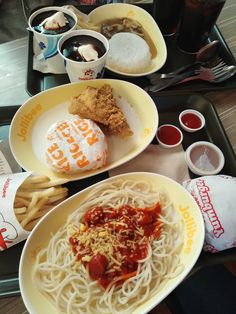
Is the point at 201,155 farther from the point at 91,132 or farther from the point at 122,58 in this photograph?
the point at 122,58

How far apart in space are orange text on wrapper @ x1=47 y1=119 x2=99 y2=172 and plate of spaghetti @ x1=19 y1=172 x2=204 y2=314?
132 mm

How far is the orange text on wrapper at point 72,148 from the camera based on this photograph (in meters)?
1.16

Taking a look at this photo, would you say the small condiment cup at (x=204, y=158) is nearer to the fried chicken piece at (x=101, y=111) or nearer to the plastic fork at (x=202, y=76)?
the fried chicken piece at (x=101, y=111)

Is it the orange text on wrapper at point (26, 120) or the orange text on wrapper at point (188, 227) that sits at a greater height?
the orange text on wrapper at point (26, 120)

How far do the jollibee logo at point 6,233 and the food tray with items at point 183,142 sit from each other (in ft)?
0.24

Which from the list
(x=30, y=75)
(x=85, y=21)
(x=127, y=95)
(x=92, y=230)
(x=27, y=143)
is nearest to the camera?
(x=92, y=230)

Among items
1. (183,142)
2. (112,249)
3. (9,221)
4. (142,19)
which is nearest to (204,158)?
(183,142)

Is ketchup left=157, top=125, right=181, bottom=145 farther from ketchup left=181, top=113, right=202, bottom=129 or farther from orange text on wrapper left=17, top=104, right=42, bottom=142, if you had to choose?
orange text on wrapper left=17, top=104, right=42, bottom=142

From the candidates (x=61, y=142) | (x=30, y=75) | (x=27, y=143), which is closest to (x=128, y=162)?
(x=61, y=142)

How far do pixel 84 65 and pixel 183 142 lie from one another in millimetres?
576

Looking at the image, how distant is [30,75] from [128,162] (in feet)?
2.37

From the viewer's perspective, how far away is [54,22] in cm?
140

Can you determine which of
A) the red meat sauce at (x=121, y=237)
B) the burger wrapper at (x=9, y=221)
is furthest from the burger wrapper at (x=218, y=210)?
the burger wrapper at (x=9, y=221)

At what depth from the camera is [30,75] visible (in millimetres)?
1545
